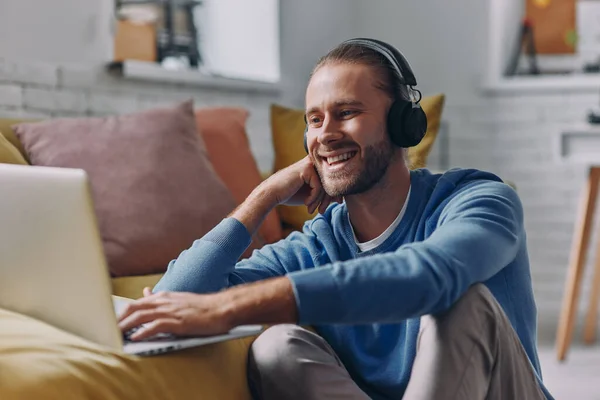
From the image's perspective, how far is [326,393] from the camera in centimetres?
139

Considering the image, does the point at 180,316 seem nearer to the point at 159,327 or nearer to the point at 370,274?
the point at 159,327

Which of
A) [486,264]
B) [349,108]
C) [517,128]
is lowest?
[517,128]

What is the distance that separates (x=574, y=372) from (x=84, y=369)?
2395 mm

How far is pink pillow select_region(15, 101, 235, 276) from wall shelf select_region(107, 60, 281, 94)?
71 cm

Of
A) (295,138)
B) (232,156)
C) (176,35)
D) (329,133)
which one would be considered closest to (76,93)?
(232,156)

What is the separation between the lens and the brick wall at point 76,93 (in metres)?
2.67

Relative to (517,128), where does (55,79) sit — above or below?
above

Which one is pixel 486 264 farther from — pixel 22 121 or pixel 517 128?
pixel 517 128

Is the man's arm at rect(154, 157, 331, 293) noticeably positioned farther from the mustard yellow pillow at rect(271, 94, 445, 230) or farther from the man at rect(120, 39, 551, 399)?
the mustard yellow pillow at rect(271, 94, 445, 230)

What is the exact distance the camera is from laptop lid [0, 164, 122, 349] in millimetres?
1072

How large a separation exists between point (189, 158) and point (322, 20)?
2.07 meters

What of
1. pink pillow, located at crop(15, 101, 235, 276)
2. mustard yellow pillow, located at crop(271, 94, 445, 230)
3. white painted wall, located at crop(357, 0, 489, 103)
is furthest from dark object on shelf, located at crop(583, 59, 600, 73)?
pink pillow, located at crop(15, 101, 235, 276)

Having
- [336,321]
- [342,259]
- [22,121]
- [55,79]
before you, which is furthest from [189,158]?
[336,321]

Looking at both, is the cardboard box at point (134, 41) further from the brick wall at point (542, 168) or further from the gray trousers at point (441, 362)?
the gray trousers at point (441, 362)
